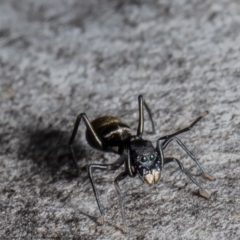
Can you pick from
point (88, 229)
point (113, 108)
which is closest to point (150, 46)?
point (113, 108)

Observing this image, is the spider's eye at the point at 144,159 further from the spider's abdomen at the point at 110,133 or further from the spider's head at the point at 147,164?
the spider's abdomen at the point at 110,133

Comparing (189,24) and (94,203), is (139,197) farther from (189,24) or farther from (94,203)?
(189,24)

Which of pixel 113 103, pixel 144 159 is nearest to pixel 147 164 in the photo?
pixel 144 159

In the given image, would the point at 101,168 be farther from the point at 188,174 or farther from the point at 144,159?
the point at 188,174

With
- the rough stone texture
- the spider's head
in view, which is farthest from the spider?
the rough stone texture

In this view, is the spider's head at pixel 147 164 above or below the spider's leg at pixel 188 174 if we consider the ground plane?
above

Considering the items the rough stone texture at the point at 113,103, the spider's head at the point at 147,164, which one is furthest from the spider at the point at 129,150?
the rough stone texture at the point at 113,103

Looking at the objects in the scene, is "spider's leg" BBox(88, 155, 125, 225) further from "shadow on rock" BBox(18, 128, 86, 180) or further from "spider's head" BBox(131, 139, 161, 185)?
"shadow on rock" BBox(18, 128, 86, 180)

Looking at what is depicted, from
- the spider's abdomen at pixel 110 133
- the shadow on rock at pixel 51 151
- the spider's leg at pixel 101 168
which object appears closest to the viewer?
the spider's leg at pixel 101 168
